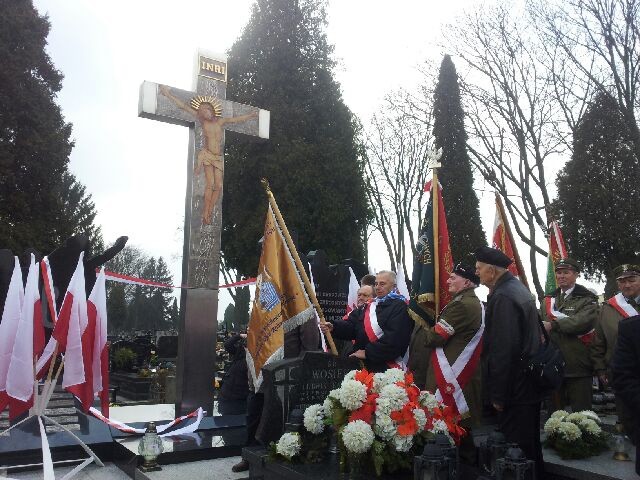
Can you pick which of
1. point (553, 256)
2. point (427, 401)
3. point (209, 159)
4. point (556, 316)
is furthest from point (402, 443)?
point (553, 256)

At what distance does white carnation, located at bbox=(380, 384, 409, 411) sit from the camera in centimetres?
418

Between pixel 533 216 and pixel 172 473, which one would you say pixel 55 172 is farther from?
pixel 172 473

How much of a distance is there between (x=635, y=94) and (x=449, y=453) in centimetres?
1325

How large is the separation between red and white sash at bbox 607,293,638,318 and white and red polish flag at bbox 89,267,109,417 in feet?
17.7

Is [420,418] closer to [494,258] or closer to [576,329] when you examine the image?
[494,258]

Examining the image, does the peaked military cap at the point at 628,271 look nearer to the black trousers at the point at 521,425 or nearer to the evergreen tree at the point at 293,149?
the black trousers at the point at 521,425

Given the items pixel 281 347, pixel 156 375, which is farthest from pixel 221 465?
pixel 156 375

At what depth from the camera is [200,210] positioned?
8.74m

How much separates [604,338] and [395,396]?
311 centimetres

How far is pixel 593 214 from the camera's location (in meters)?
16.0

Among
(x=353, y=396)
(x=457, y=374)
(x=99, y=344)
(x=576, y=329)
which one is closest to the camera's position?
(x=353, y=396)

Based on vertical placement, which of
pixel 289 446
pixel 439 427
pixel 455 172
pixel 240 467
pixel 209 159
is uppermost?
pixel 455 172

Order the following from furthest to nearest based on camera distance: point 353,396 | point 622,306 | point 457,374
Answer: point 622,306 < point 457,374 < point 353,396

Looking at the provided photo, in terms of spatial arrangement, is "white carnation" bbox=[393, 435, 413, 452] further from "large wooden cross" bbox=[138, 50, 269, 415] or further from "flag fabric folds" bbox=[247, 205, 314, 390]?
"large wooden cross" bbox=[138, 50, 269, 415]
